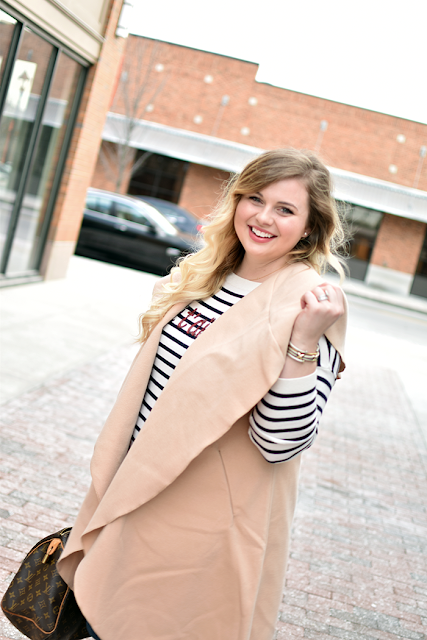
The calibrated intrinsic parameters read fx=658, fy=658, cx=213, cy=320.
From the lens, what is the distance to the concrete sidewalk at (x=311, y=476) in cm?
354

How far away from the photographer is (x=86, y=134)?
10.7 m

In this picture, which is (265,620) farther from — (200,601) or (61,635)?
(61,635)

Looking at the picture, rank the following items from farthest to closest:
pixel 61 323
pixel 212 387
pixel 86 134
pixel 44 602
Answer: pixel 86 134 → pixel 61 323 → pixel 44 602 → pixel 212 387

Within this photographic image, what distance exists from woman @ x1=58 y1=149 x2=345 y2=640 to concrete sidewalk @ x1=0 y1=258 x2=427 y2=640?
125 centimetres

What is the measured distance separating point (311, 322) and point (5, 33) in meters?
7.38

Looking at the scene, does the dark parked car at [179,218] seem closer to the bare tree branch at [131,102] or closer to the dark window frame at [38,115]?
the bare tree branch at [131,102]

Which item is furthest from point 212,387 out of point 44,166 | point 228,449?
point 44,166

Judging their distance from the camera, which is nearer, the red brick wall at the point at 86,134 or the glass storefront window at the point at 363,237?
the red brick wall at the point at 86,134

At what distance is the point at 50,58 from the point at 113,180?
21.9 m

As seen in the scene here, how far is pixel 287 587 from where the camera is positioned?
12.0 ft

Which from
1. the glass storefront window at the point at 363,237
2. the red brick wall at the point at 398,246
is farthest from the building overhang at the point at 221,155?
the red brick wall at the point at 398,246

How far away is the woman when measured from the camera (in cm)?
165

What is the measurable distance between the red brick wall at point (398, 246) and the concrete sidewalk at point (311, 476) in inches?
878

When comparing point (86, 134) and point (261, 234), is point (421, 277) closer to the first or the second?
point (86, 134)
